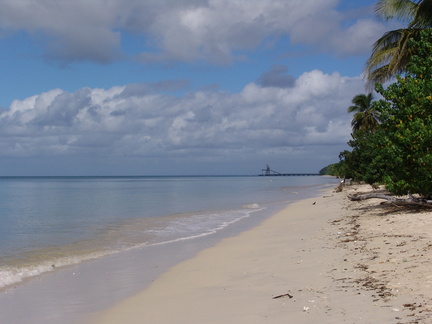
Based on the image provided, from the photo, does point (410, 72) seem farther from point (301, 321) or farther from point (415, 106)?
point (301, 321)

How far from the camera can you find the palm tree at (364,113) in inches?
2032

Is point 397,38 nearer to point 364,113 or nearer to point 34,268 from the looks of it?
point 34,268

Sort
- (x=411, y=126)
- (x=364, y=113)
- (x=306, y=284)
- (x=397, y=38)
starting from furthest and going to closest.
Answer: (x=364, y=113) < (x=397, y=38) < (x=411, y=126) < (x=306, y=284)

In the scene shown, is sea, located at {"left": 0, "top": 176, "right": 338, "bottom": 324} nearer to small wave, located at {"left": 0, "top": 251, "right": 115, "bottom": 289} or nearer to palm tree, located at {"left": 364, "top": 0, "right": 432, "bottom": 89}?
small wave, located at {"left": 0, "top": 251, "right": 115, "bottom": 289}

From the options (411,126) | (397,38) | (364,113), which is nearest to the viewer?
(411,126)

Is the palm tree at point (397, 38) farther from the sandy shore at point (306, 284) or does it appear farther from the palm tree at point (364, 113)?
the palm tree at point (364, 113)

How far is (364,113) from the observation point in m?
52.1

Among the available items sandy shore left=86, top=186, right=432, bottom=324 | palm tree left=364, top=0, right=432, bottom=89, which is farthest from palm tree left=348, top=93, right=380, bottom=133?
sandy shore left=86, top=186, right=432, bottom=324

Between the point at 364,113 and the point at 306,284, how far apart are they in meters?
48.5

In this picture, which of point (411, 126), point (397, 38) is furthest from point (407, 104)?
point (397, 38)

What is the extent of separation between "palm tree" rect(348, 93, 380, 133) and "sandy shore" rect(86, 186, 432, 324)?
4209 centimetres

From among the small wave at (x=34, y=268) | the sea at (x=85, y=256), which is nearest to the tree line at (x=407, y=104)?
the sea at (x=85, y=256)

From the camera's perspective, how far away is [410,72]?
15367mm

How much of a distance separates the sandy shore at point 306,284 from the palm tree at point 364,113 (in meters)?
42.1
